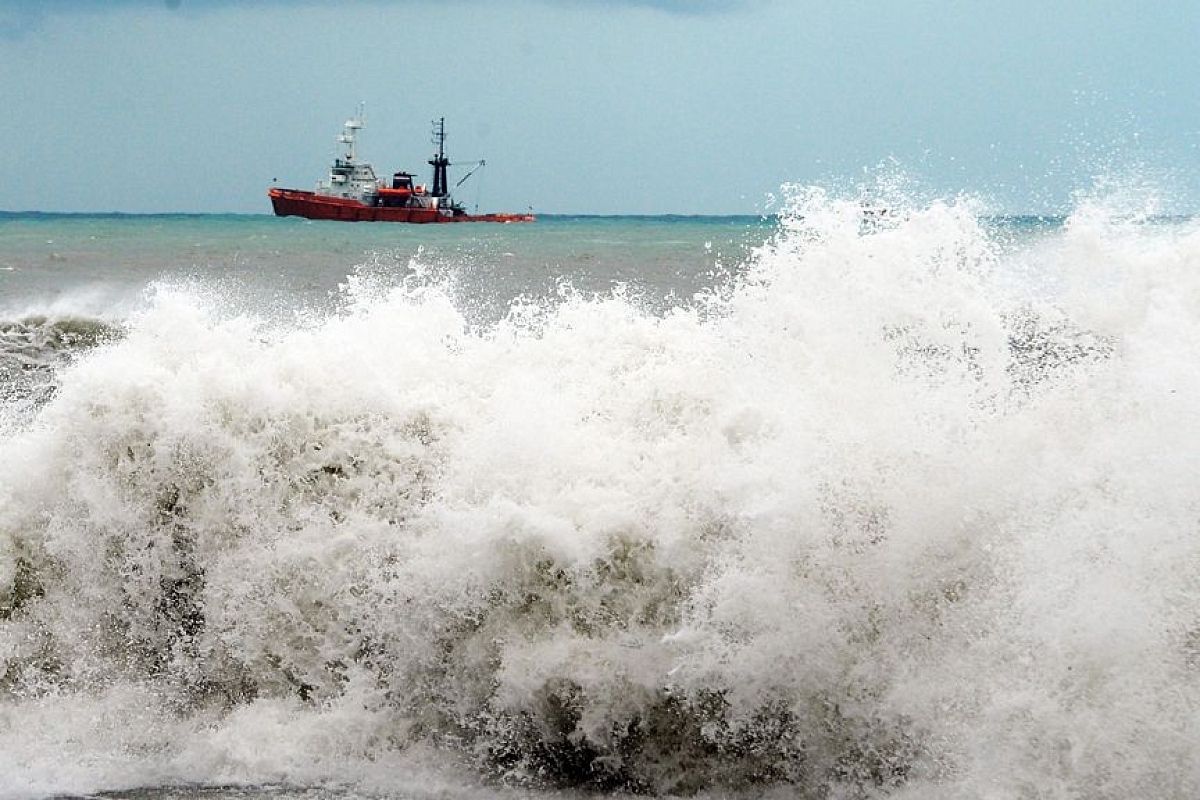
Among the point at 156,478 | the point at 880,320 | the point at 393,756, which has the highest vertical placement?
the point at 880,320

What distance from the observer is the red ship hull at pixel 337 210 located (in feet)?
197

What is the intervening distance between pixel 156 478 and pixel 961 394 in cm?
363

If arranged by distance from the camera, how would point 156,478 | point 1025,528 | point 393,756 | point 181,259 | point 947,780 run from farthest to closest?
point 181,259 < point 156,478 < point 393,756 < point 1025,528 < point 947,780

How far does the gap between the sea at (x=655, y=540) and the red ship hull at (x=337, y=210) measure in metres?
54.3

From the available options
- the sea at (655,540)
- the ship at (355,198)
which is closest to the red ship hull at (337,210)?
the ship at (355,198)

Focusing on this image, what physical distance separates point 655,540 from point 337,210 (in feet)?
186

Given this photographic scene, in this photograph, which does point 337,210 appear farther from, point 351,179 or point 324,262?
point 324,262

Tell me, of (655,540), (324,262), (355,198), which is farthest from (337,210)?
(655,540)

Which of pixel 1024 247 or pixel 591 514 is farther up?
pixel 1024 247

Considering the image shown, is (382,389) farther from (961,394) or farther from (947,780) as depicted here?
(947,780)

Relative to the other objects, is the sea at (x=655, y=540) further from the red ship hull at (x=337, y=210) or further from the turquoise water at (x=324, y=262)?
the red ship hull at (x=337, y=210)

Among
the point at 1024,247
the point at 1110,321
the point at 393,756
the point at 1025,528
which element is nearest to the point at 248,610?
the point at 393,756

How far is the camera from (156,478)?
625cm

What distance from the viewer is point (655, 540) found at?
5316 mm
